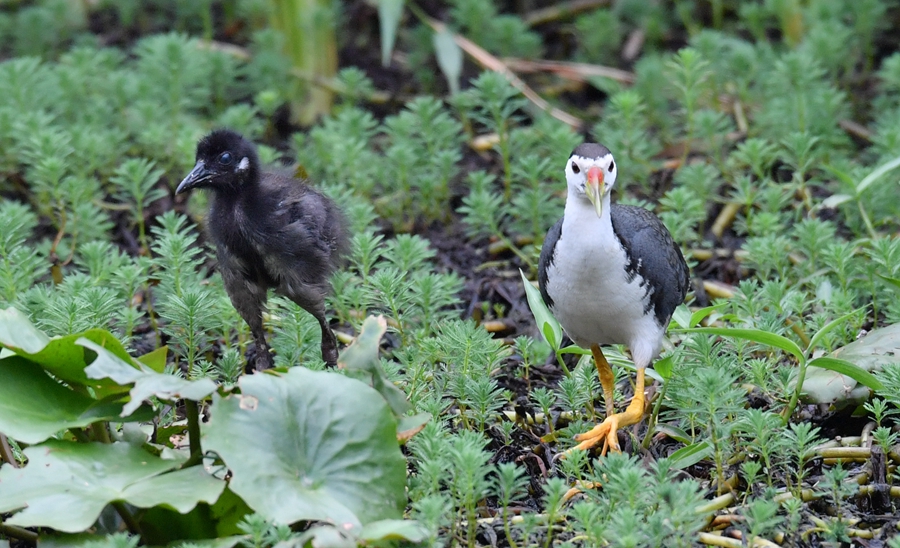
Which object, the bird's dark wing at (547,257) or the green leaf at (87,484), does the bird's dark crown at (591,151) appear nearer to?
the bird's dark wing at (547,257)

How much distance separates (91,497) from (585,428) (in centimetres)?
174

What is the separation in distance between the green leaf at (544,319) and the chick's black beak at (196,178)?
1243 millimetres

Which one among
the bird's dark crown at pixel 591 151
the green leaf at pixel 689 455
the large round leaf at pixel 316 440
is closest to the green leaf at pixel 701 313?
the green leaf at pixel 689 455

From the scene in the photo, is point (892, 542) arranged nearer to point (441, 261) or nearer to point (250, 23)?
point (441, 261)

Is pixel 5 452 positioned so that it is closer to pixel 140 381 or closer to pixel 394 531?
pixel 140 381

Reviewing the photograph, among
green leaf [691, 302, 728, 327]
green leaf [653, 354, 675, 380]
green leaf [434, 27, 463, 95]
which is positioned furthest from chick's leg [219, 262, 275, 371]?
green leaf [434, 27, 463, 95]

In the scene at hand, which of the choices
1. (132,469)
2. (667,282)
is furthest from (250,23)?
(132,469)

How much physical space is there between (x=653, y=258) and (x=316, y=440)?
1480 millimetres

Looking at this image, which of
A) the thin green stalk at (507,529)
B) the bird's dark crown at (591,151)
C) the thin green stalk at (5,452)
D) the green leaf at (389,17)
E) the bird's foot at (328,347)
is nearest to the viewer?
the thin green stalk at (507,529)

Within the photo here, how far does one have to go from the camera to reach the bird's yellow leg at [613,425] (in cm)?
385

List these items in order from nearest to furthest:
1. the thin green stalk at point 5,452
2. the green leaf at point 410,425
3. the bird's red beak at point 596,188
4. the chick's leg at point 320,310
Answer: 1. the green leaf at point 410,425
2. the thin green stalk at point 5,452
3. the bird's red beak at point 596,188
4. the chick's leg at point 320,310

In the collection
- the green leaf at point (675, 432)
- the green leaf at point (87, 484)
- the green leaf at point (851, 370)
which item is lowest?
the green leaf at point (675, 432)

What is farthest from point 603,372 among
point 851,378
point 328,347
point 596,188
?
point 328,347

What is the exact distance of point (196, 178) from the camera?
4340 millimetres
